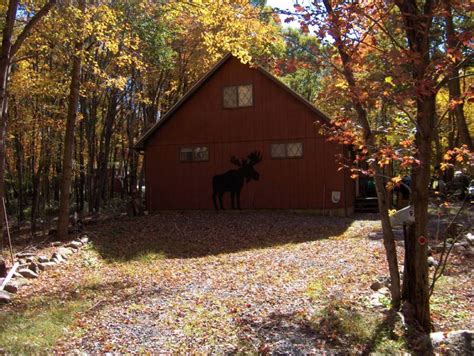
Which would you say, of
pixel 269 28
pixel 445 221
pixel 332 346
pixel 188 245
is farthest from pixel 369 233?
pixel 332 346

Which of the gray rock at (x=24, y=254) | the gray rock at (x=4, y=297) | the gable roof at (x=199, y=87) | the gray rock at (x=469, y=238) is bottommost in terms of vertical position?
the gray rock at (x=4, y=297)

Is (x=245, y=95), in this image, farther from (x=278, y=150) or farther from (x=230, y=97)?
(x=278, y=150)

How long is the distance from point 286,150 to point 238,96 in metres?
2.87

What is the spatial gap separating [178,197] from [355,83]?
613 inches

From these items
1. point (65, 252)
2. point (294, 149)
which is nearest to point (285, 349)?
point (65, 252)

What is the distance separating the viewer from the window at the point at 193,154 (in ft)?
65.5

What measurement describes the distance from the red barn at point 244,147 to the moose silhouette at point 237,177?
174 millimetres

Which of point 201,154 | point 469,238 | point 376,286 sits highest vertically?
point 201,154

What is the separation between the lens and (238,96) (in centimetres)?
1947

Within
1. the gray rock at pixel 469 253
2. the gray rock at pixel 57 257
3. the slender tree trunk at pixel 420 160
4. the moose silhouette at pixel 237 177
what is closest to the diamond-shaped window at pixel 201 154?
the moose silhouette at pixel 237 177

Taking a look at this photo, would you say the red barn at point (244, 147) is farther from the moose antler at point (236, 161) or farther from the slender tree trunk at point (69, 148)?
the slender tree trunk at point (69, 148)

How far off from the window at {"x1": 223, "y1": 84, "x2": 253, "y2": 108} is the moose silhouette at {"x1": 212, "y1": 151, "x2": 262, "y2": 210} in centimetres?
200

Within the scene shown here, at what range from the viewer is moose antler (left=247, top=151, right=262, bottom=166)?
19203 millimetres

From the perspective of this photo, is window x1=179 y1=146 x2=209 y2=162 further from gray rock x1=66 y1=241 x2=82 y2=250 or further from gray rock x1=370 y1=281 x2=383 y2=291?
gray rock x1=370 y1=281 x2=383 y2=291
